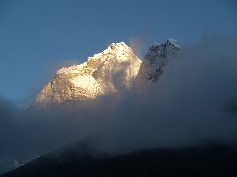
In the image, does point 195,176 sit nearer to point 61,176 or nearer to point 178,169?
point 178,169

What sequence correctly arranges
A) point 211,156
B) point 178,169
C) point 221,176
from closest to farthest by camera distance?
1. point 221,176
2. point 178,169
3. point 211,156

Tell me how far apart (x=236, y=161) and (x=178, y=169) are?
29.1m

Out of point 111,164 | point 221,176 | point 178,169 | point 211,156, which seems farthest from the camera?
point 111,164

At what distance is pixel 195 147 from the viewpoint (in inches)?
7864

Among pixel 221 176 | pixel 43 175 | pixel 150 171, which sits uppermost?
pixel 43 175

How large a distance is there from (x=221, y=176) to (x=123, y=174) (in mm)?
47847

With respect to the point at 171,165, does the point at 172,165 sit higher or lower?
lower

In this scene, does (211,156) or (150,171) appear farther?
(211,156)

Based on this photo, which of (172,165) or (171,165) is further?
(171,165)

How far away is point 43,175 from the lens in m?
196

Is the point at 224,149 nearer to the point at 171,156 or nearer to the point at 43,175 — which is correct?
the point at 171,156

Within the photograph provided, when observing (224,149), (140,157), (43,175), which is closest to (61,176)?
→ (43,175)

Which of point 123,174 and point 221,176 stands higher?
point 123,174

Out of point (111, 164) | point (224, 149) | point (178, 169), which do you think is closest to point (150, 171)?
point (178, 169)
